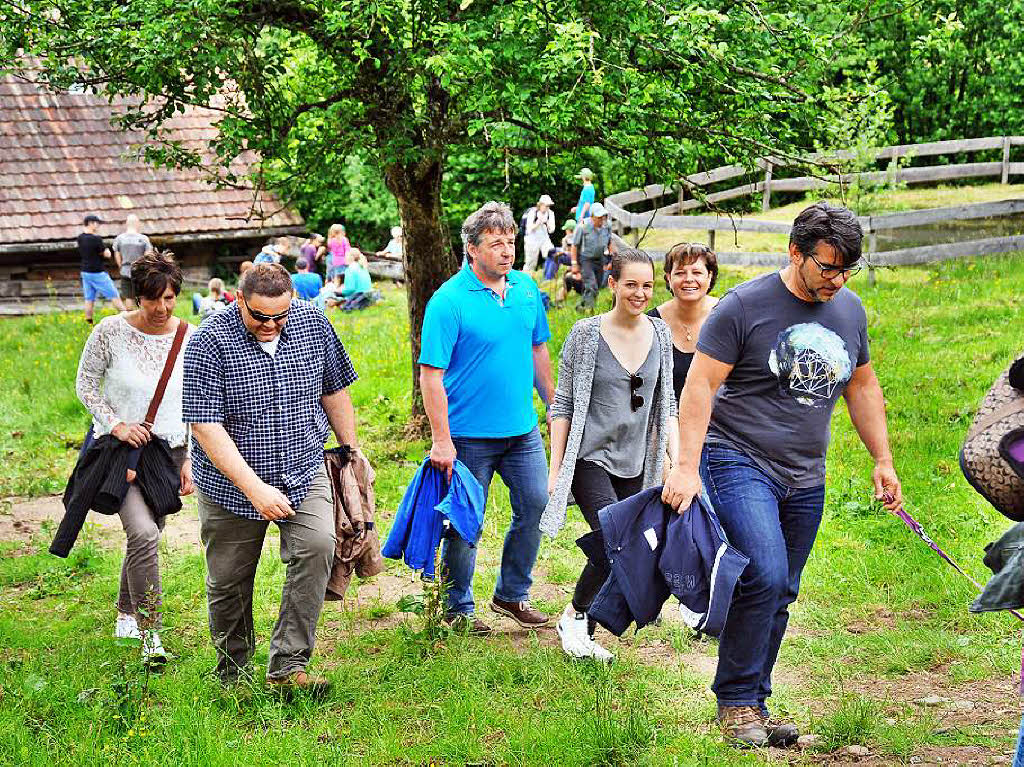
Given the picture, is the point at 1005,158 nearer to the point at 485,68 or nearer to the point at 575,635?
the point at 485,68

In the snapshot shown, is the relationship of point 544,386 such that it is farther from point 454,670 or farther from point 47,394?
point 47,394

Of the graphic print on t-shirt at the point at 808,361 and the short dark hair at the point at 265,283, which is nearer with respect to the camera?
the graphic print on t-shirt at the point at 808,361

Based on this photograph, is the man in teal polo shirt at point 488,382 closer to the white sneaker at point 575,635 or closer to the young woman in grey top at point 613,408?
the young woman in grey top at point 613,408

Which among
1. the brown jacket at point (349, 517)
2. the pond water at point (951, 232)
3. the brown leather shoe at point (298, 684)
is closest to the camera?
the brown leather shoe at point (298, 684)

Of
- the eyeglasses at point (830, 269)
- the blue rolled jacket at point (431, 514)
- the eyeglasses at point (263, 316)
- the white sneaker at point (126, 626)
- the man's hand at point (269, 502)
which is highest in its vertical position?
the eyeglasses at point (830, 269)

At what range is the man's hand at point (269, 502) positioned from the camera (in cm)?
485

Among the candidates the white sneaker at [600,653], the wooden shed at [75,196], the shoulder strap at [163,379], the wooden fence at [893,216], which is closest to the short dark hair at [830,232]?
the white sneaker at [600,653]

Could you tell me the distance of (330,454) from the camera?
538 centimetres

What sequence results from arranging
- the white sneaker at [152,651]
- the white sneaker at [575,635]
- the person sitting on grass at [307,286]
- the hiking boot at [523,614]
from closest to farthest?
the white sneaker at [152,651], the white sneaker at [575,635], the hiking boot at [523,614], the person sitting on grass at [307,286]

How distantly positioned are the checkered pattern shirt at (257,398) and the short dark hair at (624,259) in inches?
56.6

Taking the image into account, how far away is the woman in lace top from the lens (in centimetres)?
578

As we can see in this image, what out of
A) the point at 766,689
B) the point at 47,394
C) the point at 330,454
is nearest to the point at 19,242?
the point at 47,394

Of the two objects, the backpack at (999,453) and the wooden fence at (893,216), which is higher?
the wooden fence at (893,216)

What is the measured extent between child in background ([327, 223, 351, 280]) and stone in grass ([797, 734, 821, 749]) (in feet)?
57.2
